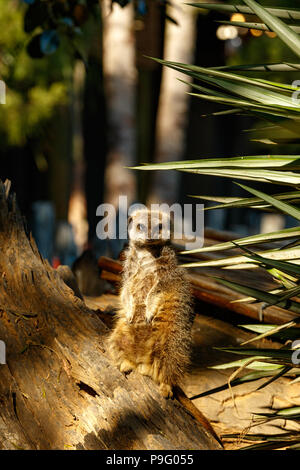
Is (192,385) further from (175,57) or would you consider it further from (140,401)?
(175,57)

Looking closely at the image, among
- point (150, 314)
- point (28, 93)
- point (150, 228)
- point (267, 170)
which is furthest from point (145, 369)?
point (28, 93)

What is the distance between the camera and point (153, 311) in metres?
1.89

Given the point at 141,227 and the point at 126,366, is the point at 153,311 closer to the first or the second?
the point at 126,366

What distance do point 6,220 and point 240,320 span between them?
1.33 metres

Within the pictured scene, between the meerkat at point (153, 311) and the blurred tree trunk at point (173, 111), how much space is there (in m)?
3.77

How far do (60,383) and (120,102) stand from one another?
170 inches

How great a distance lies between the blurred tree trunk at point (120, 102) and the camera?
559cm

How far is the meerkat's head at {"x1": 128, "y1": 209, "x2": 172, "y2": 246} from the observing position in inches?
79.0

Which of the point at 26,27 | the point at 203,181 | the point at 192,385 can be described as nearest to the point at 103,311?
the point at 192,385

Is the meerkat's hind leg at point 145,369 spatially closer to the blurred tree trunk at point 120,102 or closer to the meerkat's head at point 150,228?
the meerkat's head at point 150,228

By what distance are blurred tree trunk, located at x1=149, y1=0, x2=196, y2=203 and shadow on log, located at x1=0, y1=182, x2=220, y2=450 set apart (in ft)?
12.4

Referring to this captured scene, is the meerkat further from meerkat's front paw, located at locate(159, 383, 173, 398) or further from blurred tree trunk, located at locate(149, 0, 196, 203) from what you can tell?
blurred tree trunk, located at locate(149, 0, 196, 203)

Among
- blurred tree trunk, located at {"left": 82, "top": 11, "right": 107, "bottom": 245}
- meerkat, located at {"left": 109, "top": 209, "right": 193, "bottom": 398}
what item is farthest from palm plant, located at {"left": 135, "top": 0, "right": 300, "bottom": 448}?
blurred tree trunk, located at {"left": 82, "top": 11, "right": 107, "bottom": 245}

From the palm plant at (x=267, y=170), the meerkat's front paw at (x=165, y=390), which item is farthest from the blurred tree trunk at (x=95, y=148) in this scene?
the meerkat's front paw at (x=165, y=390)
